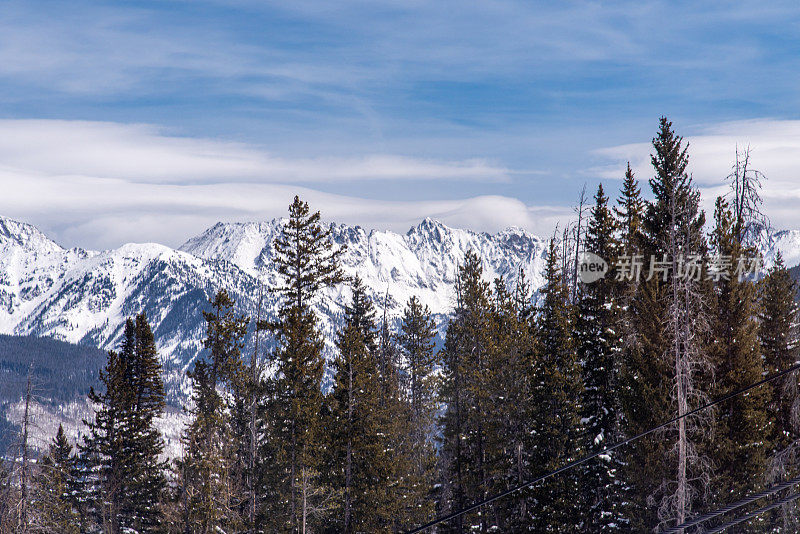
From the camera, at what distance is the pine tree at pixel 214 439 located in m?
31.1

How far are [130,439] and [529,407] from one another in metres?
24.5

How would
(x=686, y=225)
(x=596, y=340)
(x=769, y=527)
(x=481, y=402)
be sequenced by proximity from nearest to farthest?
1. (x=686, y=225)
2. (x=769, y=527)
3. (x=596, y=340)
4. (x=481, y=402)

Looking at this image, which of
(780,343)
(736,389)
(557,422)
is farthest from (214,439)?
(780,343)

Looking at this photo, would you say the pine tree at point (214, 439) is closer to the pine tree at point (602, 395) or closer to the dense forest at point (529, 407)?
the dense forest at point (529, 407)

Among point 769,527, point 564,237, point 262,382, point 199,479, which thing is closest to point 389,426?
point 262,382

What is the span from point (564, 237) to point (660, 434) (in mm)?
22463

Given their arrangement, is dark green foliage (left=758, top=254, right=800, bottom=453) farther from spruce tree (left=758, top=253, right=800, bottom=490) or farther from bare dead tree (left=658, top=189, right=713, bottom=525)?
bare dead tree (left=658, top=189, right=713, bottom=525)

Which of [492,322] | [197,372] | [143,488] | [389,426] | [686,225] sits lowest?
[143,488]

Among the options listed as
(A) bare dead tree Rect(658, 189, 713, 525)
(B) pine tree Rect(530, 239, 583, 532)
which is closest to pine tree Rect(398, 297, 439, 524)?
(B) pine tree Rect(530, 239, 583, 532)

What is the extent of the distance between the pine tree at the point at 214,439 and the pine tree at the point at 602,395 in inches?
665

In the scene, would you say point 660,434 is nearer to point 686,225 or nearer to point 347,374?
point 686,225

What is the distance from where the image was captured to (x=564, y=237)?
154 ft

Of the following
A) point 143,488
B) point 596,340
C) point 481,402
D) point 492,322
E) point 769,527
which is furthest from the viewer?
point 143,488

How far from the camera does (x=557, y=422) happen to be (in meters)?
30.6
